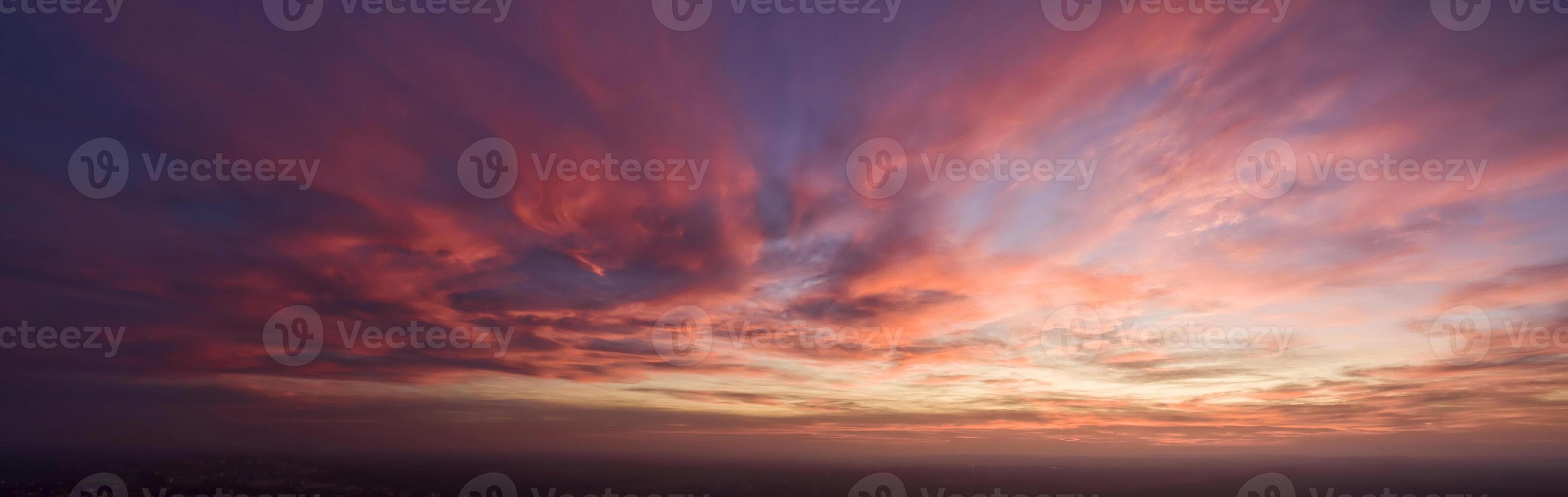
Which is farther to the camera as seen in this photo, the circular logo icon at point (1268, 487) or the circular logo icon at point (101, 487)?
the circular logo icon at point (1268, 487)

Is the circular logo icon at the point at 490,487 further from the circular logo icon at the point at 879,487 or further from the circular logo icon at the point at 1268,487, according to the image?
the circular logo icon at the point at 1268,487

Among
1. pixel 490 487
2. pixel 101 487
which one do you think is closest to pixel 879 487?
pixel 490 487

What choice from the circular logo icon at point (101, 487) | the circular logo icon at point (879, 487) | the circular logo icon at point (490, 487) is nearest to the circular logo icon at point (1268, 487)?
the circular logo icon at point (879, 487)

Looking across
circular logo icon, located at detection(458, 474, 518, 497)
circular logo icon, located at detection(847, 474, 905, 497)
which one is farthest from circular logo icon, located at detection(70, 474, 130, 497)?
circular logo icon, located at detection(847, 474, 905, 497)

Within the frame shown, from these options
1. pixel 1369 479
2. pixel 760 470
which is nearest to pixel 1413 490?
pixel 1369 479

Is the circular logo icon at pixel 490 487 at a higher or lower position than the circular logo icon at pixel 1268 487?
lower

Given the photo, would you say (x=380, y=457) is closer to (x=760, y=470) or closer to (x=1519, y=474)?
(x=760, y=470)
